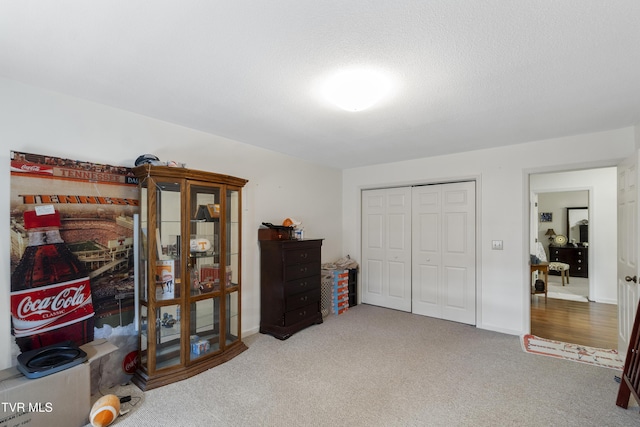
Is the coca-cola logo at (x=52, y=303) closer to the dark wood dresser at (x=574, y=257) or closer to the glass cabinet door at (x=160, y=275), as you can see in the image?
the glass cabinet door at (x=160, y=275)

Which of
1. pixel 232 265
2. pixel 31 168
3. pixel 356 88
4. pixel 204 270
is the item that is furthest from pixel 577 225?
pixel 31 168

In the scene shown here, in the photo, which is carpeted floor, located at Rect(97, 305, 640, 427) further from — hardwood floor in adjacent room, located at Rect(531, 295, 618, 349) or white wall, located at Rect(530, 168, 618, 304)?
white wall, located at Rect(530, 168, 618, 304)

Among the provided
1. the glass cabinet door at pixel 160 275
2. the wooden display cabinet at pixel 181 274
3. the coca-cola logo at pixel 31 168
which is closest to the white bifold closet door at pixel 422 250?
the wooden display cabinet at pixel 181 274

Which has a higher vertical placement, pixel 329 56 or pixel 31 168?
pixel 329 56

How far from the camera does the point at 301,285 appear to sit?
147 inches

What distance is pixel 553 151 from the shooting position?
341cm

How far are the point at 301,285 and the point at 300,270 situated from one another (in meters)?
0.20

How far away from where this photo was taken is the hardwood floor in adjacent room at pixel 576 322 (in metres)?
3.51

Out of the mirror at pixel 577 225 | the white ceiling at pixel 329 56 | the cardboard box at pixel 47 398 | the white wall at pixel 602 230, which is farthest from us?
the mirror at pixel 577 225

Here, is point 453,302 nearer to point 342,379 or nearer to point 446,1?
point 342,379

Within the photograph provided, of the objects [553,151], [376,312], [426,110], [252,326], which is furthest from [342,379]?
[553,151]

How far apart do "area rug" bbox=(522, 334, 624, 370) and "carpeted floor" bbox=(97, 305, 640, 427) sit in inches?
5.1

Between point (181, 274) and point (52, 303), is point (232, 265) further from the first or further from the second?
point (52, 303)

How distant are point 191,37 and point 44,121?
1.54m
